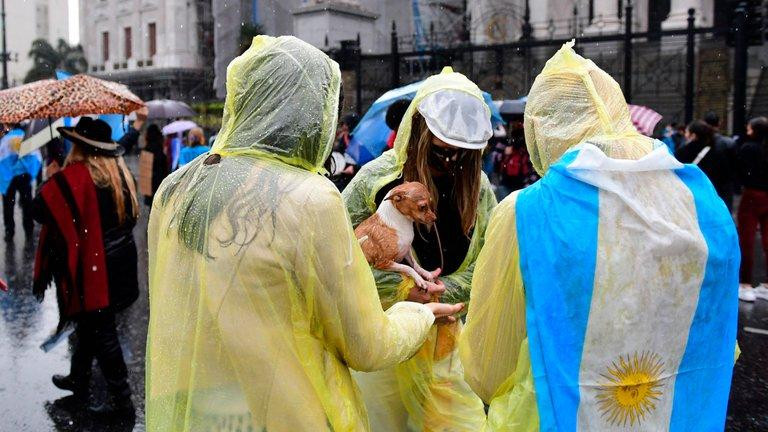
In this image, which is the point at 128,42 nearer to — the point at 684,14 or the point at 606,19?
the point at 606,19

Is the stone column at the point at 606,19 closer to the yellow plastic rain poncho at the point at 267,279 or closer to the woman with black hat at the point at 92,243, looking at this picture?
the woman with black hat at the point at 92,243

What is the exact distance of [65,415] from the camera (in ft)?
15.9

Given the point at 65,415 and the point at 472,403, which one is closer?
the point at 472,403

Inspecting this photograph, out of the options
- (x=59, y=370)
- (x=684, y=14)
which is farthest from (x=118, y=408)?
(x=684, y=14)

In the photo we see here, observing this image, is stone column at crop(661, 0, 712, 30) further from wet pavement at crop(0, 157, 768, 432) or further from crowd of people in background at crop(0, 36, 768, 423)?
wet pavement at crop(0, 157, 768, 432)

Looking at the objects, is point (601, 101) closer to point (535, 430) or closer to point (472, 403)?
point (535, 430)

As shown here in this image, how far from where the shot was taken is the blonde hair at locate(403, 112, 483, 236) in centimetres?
311

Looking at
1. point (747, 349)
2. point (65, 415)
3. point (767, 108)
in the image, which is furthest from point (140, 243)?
point (767, 108)

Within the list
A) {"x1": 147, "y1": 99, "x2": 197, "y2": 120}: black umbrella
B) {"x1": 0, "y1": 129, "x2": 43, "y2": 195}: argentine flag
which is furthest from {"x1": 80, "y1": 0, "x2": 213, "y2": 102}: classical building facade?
{"x1": 0, "y1": 129, "x2": 43, "y2": 195}: argentine flag

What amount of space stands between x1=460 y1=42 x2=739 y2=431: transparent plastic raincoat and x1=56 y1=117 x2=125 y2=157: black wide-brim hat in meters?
3.31

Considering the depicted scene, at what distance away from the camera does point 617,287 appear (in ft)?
6.44

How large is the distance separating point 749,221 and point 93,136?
6.38m

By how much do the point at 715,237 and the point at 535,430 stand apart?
2.21 ft

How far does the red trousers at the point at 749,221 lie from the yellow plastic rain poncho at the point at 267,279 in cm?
686
